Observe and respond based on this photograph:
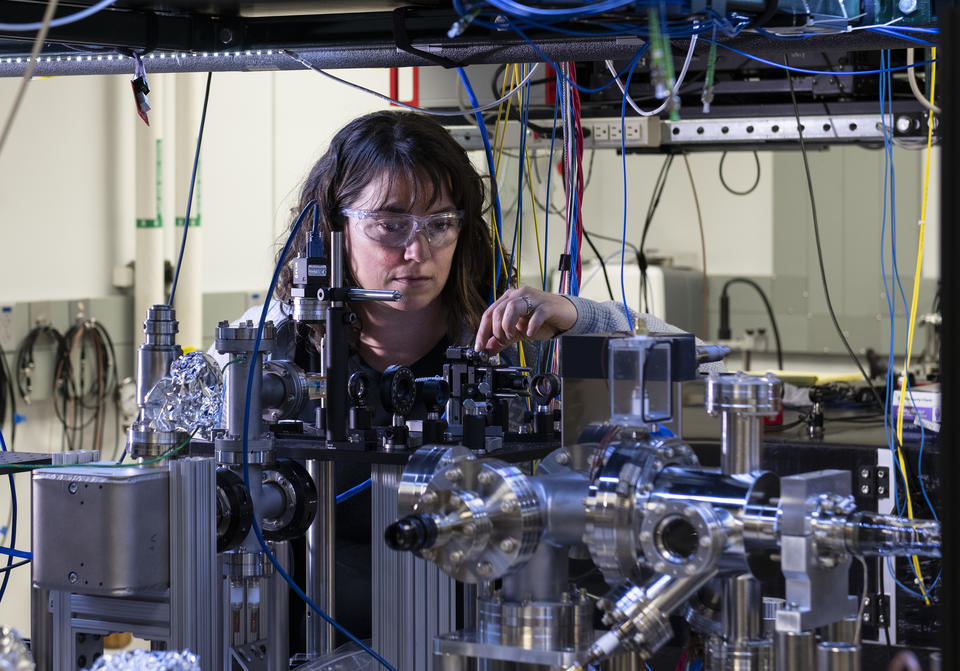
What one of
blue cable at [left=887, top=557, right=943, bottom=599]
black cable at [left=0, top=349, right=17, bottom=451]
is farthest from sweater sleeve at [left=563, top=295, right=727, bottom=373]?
black cable at [left=0, top=349, right=17, bottom=451]

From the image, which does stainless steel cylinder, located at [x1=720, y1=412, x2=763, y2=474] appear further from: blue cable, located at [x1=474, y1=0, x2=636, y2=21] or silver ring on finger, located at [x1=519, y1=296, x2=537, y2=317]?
silver ring on finger, located at [x1=519, y1=296, x2=537, y2=317]

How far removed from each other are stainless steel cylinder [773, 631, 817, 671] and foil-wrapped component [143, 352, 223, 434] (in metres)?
0.64

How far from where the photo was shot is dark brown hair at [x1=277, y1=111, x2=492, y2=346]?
190cm

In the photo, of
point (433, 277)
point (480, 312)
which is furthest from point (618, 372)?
point (480, 312)

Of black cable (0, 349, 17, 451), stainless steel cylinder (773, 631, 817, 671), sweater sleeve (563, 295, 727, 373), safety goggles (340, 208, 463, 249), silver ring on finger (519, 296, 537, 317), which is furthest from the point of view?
black cable (0, 349, 17, 451)

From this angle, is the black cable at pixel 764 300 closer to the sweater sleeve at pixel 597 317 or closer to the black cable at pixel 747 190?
the black cable at pixel 747 190

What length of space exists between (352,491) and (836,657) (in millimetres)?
659

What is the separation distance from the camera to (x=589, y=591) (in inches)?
40.6

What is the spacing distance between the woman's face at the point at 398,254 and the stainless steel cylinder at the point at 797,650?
108 centimetres

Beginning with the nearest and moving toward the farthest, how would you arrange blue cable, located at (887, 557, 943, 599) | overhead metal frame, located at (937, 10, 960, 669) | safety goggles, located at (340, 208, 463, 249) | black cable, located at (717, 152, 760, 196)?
overhead metal frame, located at (937, 10, 960, 669) < safety goggles, located at (340, 208, 463, 249) < blue cable, located at (887, 557, 943, 599) < black cable, located at (717, 152, 760, 196)

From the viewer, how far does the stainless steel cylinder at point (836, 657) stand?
0.84 meters

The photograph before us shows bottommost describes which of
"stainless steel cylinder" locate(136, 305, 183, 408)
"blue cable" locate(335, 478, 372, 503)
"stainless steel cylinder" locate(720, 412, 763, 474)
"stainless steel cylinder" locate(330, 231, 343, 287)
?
"blue cable" locate(335, 478, 372, 503)

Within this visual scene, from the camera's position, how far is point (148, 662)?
3.03ft

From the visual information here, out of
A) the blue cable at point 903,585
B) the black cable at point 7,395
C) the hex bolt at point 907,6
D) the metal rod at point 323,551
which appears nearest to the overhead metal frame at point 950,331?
the hex bolt at point 907,6
